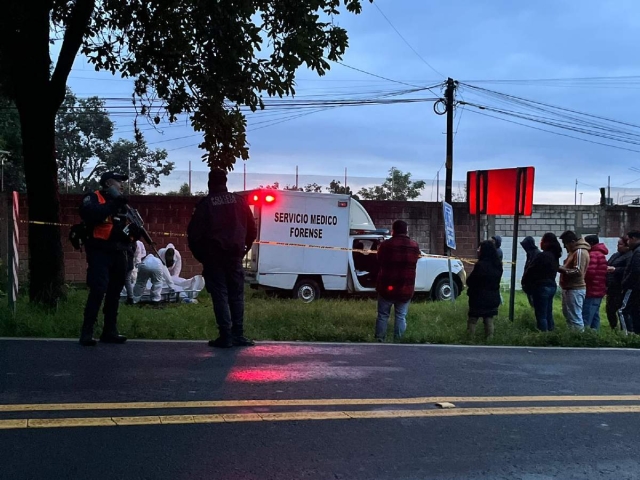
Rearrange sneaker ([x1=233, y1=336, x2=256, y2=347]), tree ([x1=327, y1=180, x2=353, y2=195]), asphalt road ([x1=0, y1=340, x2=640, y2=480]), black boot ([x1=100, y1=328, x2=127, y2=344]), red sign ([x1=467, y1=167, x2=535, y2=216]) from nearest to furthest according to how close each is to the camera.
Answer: asphalt road ([x1=0, y1=340, x2=640, y2=480]) < black boot ([x1=100, y1=328, x2=127, y2=344]) < sneaker ([x1=233, y1=336, x2=256, y2=347]) < red sign ([x1=467, y1=167, x2=535, y2=216]) < tree ([x1=327, y1=180, x2=353, y2=195])

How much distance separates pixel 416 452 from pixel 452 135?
17.8 meters

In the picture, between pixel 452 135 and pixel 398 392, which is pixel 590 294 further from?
pixel 452 135

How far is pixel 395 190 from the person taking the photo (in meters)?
25.5

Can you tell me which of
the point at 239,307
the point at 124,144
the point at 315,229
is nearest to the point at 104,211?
the point at 239,307

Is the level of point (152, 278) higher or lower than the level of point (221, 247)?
lower

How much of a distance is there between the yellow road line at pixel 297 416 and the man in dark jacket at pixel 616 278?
6797 mm

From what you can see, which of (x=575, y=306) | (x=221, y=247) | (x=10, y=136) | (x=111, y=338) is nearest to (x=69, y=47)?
(x=221, y=247)

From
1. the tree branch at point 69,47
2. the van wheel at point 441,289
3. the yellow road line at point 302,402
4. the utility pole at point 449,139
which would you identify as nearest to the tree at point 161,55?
the tree branch at point 69,47

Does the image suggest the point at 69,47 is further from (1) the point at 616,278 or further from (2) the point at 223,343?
(1) the point at 616,278

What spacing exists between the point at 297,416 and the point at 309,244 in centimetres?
1059

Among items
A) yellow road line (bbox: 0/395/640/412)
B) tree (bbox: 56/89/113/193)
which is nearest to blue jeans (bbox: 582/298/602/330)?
yellow road line (bbox: 0/395/640/412)

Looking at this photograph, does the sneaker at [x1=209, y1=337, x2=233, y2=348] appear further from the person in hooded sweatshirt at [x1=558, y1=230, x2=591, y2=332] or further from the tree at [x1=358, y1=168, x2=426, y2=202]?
the tree at [x1=358, y1=168, x2=426, y2=202]

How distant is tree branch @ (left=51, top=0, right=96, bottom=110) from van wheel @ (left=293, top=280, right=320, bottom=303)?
7.03m

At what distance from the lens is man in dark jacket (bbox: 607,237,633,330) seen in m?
11.0
